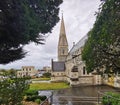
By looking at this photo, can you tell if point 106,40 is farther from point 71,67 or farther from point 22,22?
point 71,67

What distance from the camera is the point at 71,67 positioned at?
255 feet

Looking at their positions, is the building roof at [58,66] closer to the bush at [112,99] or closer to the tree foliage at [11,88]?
the bush at [112,99]

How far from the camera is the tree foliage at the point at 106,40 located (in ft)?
65.2

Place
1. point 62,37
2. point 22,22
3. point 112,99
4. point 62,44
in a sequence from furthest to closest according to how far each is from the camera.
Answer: point 62,44 → point 62,37 → point 112,99 → point 22,22

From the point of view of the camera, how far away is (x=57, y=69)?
84.9m

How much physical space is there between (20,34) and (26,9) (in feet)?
5.42

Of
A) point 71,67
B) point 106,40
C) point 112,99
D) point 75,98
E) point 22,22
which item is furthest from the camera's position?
point 71,67

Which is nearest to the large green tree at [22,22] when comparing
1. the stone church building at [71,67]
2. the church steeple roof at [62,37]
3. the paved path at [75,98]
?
the paved path at [75,98]

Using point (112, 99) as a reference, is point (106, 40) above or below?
above

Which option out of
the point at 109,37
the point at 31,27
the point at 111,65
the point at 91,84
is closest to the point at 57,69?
the point at 91,84

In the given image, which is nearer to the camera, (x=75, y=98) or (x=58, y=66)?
(x=75, y=98)

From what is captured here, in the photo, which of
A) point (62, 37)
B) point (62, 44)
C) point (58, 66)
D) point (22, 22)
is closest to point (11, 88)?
point (22, 22)

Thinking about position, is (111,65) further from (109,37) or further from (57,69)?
(57,69)

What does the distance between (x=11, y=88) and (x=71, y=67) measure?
220 ft
